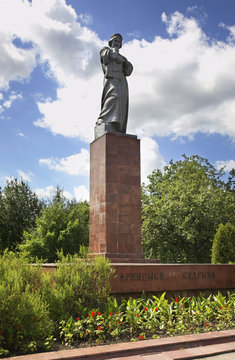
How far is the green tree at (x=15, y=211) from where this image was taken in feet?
98.0

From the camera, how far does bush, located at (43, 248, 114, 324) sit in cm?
627

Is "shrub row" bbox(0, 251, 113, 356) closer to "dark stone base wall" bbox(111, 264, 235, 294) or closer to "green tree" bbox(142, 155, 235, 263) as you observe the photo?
"dark stone base wall" bbox(111, 264, 235, 294)

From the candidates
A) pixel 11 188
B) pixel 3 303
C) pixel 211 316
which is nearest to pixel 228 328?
pixel 211 316

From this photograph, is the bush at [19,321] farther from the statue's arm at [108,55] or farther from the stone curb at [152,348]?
the statue's arm at [108,55]

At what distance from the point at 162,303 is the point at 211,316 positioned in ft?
3.67

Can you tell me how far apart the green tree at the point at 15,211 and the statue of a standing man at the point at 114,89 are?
1864 cm

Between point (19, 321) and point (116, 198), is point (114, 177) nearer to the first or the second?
point (116, 198)

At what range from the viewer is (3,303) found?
5203 millimetres

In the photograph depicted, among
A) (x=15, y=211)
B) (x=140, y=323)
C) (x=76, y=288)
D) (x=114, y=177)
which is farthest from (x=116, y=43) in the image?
(x=15, y=211)

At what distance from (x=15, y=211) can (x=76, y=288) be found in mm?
25423

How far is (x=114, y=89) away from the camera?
12.7 metres

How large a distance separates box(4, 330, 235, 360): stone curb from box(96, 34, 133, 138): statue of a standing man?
25.9 ft

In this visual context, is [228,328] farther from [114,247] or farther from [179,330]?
[114,247]

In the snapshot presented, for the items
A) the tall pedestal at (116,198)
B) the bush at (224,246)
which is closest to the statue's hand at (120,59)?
the tall pedestal at (116,198)
